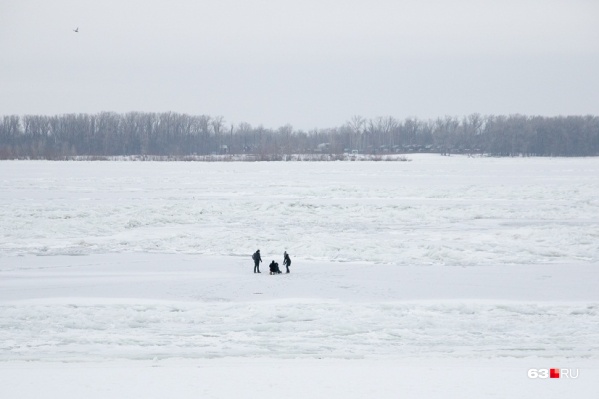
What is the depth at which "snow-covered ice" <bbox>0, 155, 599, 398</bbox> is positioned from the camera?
22.6 feet

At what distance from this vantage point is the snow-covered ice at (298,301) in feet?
22.6

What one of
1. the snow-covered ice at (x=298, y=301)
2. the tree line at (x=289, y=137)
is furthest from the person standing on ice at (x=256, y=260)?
the tree line at (x=289, y=137)

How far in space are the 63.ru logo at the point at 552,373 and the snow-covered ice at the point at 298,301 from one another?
0.49 feet

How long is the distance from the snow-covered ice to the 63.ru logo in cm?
15

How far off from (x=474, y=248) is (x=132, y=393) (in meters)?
10.1

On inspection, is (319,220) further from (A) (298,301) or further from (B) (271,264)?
(A) (298,301)

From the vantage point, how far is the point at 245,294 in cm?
1068

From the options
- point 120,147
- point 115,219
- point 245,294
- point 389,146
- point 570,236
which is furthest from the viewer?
point 389,146

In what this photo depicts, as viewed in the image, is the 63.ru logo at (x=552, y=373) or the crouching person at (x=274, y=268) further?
the crouching person at (x=274, y=268)

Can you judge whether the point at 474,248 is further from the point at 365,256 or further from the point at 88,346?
the point at 88,346

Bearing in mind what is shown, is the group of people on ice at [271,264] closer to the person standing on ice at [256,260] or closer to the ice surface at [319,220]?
the person standing on ice at [256,260]

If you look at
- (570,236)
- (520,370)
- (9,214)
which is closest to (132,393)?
(520,370)

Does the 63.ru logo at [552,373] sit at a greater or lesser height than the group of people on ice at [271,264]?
lesser

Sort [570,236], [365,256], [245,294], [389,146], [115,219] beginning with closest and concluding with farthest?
1. [245,294]
2. [365,256]
3. [570,236]
4. [115,219]
5. [389,146]
